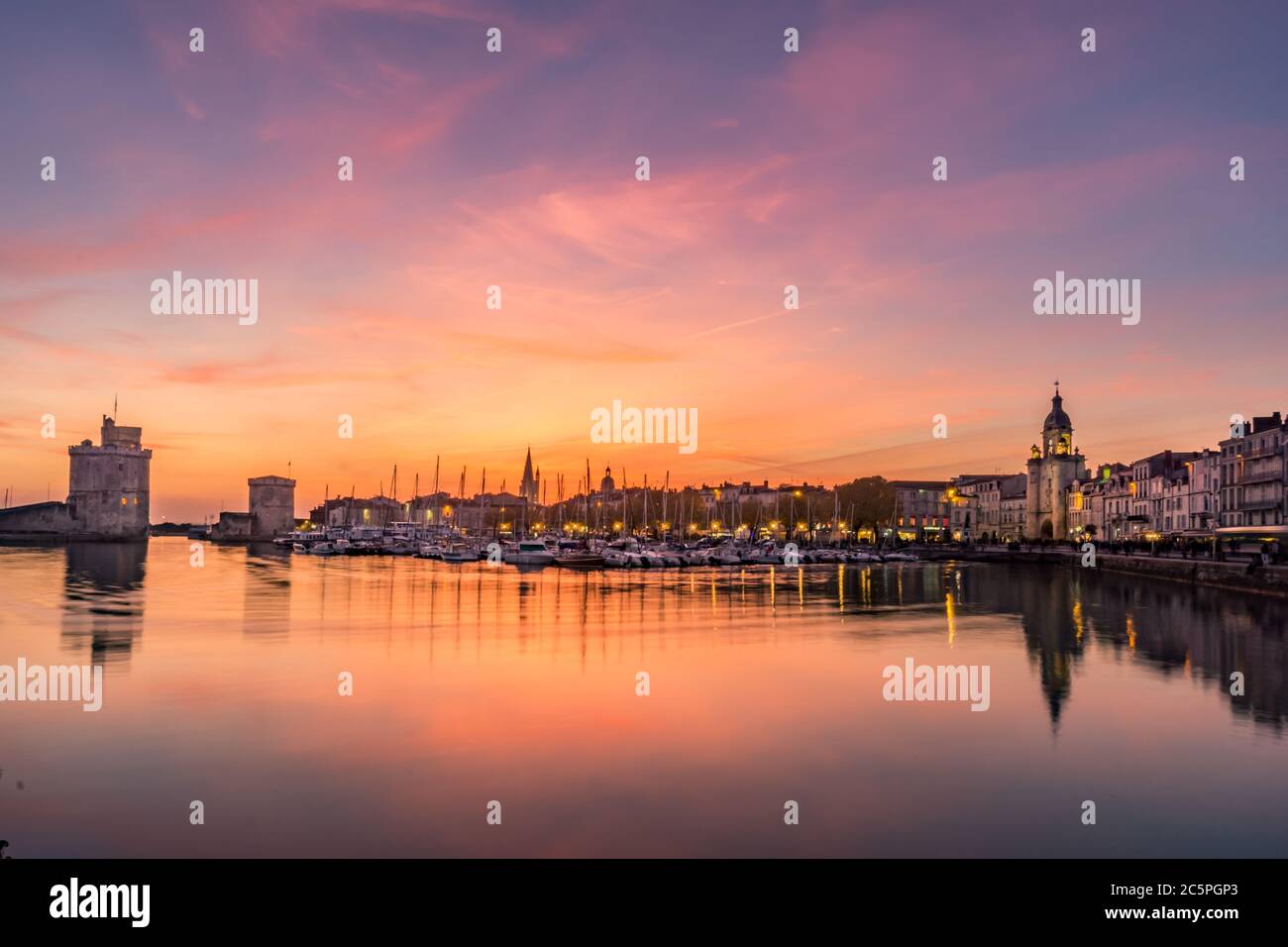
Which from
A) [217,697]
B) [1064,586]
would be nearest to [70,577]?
[217,697]

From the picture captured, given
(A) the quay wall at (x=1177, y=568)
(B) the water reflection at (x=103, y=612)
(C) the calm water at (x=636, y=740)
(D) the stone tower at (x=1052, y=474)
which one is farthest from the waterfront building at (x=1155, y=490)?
(B) the water reflection at (x=103, y=612)

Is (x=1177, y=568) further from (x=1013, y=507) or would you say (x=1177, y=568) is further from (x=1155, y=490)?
(x=1013, y=507)

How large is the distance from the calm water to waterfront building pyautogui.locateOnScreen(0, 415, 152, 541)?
526ft

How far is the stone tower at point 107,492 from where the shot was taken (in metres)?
185

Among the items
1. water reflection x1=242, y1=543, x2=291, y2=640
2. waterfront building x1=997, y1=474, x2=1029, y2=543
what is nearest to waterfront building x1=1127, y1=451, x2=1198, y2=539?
waterfront building x1=997, y1=474, x2=1029, y2=543

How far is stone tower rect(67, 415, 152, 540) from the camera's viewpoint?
607 ft

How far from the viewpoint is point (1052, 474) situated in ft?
469

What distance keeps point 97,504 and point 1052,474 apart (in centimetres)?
17296

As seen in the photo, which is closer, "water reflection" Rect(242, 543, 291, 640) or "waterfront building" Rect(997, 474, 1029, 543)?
"water reflection" Rect(242, 543, 291, 640)

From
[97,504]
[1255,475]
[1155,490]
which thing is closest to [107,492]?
[97,504]

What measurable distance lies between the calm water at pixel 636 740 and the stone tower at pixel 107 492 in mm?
160452
